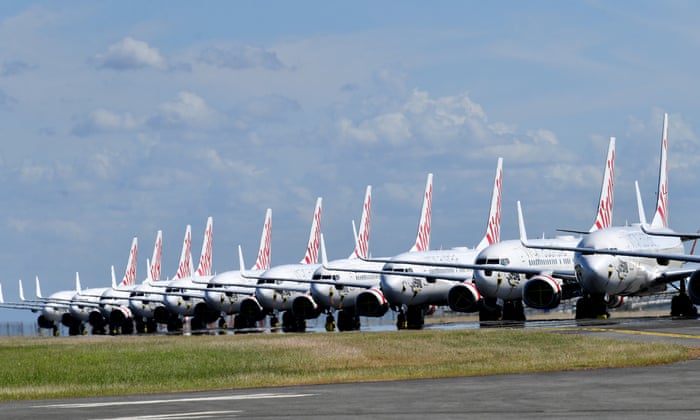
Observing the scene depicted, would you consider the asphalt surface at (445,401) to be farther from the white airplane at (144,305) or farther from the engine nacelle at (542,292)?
the white airplane at (144,305)

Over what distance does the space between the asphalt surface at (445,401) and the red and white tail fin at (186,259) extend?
A: 10285 cm

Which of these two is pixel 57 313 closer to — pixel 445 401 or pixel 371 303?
pixel 371 303

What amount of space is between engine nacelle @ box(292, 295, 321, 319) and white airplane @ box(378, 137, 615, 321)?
15.6m

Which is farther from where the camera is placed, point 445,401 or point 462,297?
point 462,297

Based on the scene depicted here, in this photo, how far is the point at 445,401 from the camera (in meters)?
20.9

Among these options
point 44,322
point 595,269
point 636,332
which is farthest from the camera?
point 44,322

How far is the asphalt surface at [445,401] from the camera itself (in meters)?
18.8

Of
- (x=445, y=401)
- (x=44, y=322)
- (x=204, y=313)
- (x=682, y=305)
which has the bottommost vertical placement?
(x=445, y=401)

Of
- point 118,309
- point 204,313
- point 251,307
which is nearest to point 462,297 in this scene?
point 251,307

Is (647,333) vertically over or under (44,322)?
under

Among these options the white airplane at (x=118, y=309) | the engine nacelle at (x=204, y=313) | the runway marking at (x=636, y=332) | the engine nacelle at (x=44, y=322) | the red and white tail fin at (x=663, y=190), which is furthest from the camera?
the engine nacelle at (x=44, y=322)

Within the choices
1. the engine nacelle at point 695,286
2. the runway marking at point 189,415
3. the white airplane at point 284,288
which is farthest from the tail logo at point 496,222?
the runway marking at point 189,415

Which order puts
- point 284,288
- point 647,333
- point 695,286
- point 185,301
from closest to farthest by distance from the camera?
point 647,333 < point 695,286 < point 284,288 < point 185,301

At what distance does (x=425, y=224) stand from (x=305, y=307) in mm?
9756
